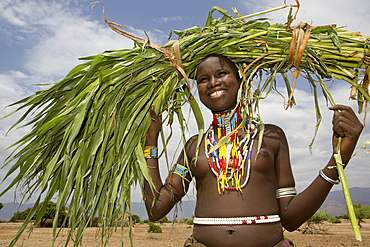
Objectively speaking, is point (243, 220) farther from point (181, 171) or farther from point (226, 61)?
point (226, 61)

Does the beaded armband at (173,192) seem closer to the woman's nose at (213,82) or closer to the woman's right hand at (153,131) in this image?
the woman's right hand at (153,131)

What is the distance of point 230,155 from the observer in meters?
1.99

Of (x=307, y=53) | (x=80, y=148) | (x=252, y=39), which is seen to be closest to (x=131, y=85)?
(x=80, y=148)

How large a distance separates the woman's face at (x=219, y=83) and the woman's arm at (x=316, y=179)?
522mm

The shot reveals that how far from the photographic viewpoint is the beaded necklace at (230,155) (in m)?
1.92

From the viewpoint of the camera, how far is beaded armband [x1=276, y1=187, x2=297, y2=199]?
1.97m

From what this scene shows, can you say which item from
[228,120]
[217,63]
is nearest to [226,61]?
[217,63]

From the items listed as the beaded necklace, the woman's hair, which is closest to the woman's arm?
the beaded necklace

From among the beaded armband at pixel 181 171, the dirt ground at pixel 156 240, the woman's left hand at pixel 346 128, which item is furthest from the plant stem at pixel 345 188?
the dirt ground at pixel 156 240

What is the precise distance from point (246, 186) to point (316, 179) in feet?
1.55

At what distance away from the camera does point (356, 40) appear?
1757 millimetres

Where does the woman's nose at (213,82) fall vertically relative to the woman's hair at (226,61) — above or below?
below

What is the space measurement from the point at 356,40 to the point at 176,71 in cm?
128

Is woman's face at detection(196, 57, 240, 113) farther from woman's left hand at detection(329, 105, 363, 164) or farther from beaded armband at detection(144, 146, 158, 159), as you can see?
woman's left hand at detection(329, 105, 363, 164)
